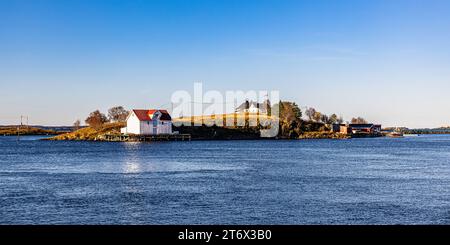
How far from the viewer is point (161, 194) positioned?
37156 millimetres

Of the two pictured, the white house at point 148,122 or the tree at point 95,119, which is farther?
the tree at point 95,119

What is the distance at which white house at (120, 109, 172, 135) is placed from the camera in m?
151

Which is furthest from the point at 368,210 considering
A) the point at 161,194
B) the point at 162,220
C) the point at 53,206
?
the point at 53,206

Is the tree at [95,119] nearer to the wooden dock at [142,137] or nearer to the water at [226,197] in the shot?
the wooden dock at [142,137]

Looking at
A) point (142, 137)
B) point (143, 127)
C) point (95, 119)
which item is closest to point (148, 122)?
point (143, 127)

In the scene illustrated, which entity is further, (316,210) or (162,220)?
(316,210)

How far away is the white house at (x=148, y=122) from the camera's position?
494 ft

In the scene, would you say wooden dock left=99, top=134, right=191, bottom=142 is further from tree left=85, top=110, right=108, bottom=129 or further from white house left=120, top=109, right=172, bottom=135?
tree left=85, top=110, right=108, bottom=129

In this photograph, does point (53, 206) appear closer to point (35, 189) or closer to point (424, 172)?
point (35, 189)

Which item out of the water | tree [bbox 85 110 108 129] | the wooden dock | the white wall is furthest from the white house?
the water

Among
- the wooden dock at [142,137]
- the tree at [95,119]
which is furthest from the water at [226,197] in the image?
the tree at [95,119]

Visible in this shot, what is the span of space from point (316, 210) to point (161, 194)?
40.9 feet

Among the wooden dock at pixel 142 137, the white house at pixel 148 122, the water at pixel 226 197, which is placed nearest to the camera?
the water at pixel 226 197
